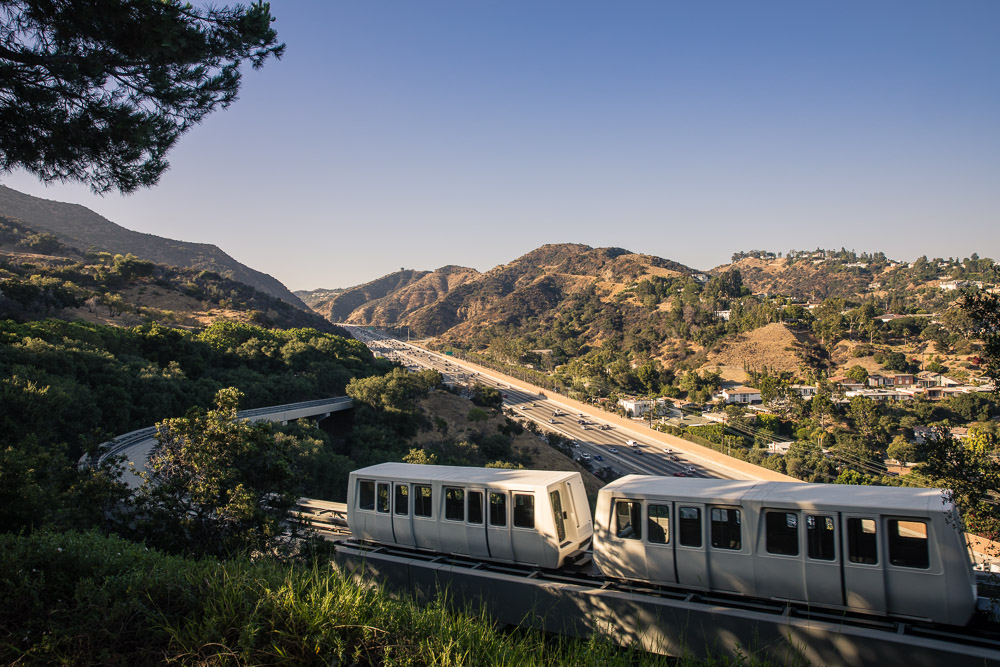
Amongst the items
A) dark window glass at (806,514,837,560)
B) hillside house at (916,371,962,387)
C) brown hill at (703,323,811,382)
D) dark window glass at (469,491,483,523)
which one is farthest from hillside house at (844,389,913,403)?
dark window glass at (469,491,483,523)

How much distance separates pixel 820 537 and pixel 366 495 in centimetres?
714

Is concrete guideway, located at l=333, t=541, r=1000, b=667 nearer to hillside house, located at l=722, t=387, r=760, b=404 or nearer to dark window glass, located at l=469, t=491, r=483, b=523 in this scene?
dark window glass, located at l=469, t=491, r=483, b=523

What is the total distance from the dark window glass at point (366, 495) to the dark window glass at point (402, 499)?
22.5 inches

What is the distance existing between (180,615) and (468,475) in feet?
17.0

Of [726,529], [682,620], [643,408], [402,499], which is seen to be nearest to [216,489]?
[402,499]

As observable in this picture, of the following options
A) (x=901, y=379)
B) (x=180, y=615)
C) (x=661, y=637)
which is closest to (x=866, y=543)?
(x=661, y=637)

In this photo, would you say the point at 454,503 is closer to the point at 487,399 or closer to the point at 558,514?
the point at 558,514

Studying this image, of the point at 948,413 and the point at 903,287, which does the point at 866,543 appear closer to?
the point at 948,413

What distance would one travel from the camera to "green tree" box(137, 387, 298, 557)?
329 inches

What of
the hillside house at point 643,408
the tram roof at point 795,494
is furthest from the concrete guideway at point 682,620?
the hillside house at point 643,408

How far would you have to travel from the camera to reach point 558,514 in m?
8.52

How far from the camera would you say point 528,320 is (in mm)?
162500

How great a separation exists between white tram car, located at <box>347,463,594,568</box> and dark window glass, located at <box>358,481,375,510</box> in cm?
2

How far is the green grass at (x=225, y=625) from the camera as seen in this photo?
416 cm
